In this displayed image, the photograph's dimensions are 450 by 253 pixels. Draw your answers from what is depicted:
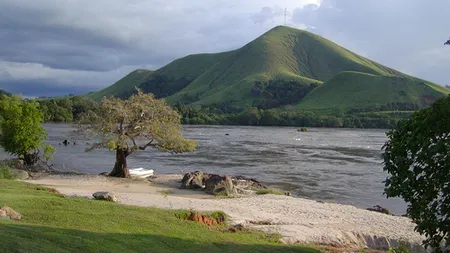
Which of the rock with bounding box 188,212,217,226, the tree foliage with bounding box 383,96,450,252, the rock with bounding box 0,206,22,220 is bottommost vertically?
the rock with bounding box 188,212,217,226

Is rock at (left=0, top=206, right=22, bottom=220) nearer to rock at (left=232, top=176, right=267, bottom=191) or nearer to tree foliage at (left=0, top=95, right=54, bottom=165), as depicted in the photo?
rock at (left=232, top=176, right=267, bottom=191)

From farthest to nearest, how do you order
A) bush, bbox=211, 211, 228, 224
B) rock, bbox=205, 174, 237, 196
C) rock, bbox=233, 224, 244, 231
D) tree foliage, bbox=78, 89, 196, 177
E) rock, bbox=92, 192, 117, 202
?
tree foliage, bbox=78, 89, 196, 177 < rock, bbox=205, 174, 237, 196 < rock, bbox=92, 192, 117, 202 < bush, bbox=211, 211, 228, 224 < rock, bbox=233, 224, 244, 231

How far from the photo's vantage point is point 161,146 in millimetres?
38812

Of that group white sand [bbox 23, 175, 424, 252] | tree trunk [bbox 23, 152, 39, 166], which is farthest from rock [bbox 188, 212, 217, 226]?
tree trunk [bbox 23, 152, 39, 166]

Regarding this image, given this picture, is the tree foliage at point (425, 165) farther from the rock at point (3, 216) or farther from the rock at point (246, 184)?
the rock at point (246, 184)

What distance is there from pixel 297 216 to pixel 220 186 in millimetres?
8550

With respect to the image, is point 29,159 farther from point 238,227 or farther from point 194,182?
point 238,227

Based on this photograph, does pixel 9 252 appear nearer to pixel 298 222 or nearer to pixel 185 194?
pixel 298 222

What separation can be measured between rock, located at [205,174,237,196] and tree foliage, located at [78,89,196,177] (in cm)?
663

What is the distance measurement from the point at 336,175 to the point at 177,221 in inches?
1283

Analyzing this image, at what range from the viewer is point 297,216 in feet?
80.4

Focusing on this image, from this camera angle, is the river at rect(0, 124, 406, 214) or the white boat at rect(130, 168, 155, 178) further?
the white boat at rect(130, 168, 155, 178)

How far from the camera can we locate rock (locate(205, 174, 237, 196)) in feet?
104

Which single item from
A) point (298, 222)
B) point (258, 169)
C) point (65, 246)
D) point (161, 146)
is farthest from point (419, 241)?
point (258, 169)
